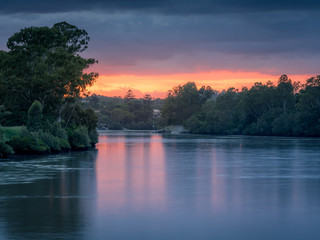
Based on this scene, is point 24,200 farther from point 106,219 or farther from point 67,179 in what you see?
point 67,179

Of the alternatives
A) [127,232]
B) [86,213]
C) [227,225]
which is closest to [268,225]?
[227,225]

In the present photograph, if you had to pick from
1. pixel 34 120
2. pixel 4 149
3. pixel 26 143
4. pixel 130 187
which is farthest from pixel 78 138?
pixel 130 187

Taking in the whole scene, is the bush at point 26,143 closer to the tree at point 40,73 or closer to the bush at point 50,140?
the bush at point 50,140

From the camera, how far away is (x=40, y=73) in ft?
226

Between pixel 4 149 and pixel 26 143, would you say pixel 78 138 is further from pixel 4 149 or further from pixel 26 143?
pixel 4 149

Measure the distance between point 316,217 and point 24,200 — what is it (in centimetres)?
1232

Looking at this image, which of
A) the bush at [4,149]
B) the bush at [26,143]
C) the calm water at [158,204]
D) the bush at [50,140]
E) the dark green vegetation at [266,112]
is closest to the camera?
the calm water at [158,204]

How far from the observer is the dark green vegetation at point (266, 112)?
13162cm

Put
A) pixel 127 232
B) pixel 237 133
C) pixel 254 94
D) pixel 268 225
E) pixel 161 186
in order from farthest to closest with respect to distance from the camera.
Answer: pixel 237 133 < pixel 254 94 < pixel 161 186 < pixel 268 225 < pixel 127 232

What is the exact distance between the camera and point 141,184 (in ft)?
103

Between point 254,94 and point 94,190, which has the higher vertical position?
point 254,94

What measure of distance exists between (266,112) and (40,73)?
9794 cm

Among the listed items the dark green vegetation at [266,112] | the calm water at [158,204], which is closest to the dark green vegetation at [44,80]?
the calm water at [158,204]

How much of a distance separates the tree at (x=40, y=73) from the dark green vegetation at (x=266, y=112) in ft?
246
